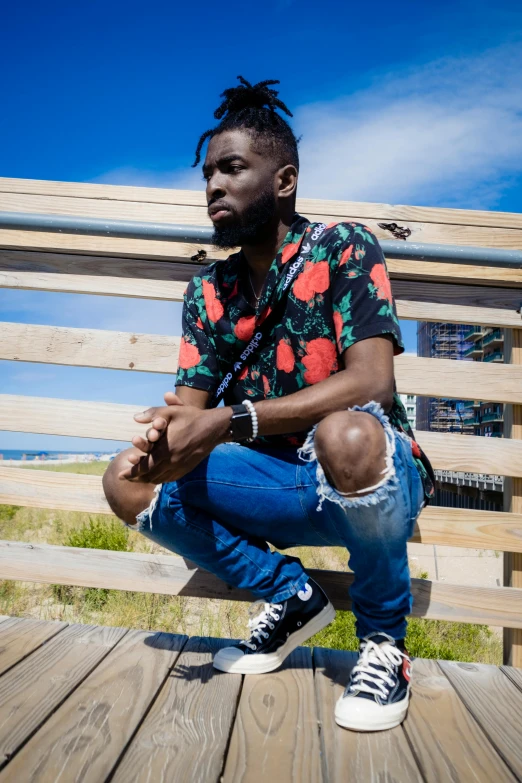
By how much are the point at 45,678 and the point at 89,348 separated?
49.2 inches

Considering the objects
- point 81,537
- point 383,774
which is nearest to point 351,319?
point 383,774

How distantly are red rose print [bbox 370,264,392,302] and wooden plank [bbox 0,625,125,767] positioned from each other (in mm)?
1326

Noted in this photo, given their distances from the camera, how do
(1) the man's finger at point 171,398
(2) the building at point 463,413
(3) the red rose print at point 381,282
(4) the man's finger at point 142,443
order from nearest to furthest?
(4) the man's finger at point 142,443 < (1) the man's finger at point 171,398 < (3) the red rose print at point 381,282 < (2) the building at point 463,413

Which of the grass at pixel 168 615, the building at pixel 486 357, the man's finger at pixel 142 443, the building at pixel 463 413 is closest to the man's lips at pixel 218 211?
the man's finger at pixel 142 443

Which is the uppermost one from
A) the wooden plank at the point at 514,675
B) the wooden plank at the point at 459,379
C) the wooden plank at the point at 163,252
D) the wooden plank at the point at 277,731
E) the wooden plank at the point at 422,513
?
the wooden plank at the point at 163,252

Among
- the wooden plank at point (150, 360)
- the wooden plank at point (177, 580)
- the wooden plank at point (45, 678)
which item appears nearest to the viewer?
the wooden plank at point (45, 678)

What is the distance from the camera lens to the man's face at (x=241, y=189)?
215cm

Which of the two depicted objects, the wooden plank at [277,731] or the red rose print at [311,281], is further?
the red rose print at [311,281]

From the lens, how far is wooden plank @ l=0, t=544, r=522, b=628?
2.37m

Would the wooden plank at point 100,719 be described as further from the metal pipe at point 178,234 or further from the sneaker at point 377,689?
the metal pipe at point 178,234

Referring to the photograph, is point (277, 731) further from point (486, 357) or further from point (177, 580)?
point (486, 357)

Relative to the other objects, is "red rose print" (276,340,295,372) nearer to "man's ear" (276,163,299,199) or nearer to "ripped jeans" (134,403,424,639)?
"ripped jeans" (134,403,424,639)

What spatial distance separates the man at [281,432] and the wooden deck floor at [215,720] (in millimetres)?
100

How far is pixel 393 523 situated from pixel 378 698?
41 cm
